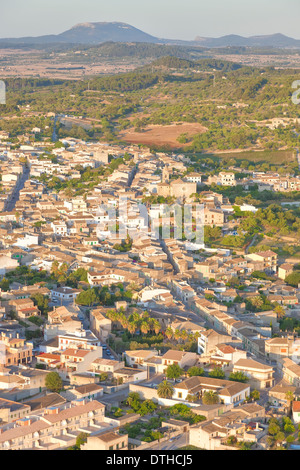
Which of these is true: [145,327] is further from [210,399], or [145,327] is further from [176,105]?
[176,105]

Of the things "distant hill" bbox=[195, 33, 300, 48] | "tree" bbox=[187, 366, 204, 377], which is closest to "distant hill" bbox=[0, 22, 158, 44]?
"distant hill" bbox=[195, 33, 300, 48]

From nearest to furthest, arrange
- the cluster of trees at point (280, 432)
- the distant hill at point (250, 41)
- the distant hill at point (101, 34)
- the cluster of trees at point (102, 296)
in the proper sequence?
the cluster of trees at point (280, 432), the cluster of trees at point (102, 296), the distant hill at point (250, 41), the distant hill at point (101, 34)

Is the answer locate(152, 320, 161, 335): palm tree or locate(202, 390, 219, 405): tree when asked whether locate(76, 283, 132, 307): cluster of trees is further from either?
locate(202, 390, 219, 405): tree

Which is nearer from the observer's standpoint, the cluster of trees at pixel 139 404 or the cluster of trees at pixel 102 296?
the cluster of trees at pixel 139 404

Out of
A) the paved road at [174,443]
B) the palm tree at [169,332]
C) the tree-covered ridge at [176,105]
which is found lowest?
the paved road at [174,443]

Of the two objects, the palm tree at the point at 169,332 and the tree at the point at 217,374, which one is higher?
the palm tree at the point at 169,332

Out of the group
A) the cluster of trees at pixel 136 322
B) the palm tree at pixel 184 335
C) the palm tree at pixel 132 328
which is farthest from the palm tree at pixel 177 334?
the palm tree at pixel 132 328

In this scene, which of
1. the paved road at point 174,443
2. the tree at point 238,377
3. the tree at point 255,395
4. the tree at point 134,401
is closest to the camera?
the paved road at point 174,443

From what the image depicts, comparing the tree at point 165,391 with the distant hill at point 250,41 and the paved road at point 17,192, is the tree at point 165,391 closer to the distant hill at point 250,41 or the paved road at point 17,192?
the paved road at point 17,192
